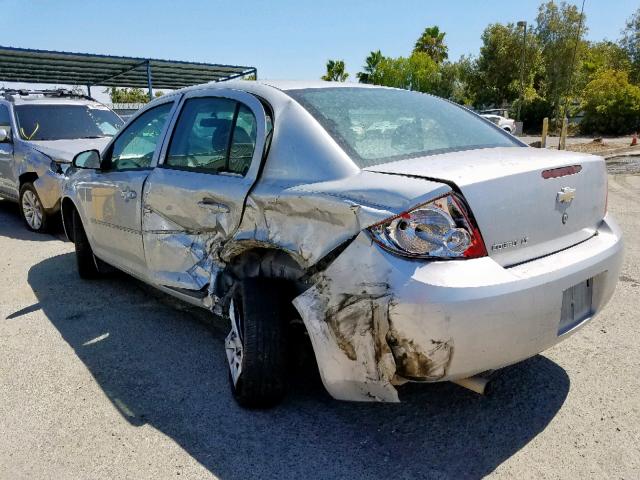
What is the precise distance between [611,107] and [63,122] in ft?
112

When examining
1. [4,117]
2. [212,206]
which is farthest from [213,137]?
[4,117]

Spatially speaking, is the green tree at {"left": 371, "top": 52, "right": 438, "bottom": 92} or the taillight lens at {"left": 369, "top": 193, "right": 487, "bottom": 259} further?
the green tree at {"left": 371, "top": 52, "right": 438, "bottom": 92}

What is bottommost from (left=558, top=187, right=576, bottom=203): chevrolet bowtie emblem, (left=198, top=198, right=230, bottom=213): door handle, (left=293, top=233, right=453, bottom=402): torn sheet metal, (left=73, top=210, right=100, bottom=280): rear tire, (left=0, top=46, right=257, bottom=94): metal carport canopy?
Answer: (left=73, top=210, right=100, bottom=280): rear tire

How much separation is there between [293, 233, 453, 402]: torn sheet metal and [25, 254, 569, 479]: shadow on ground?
331mm

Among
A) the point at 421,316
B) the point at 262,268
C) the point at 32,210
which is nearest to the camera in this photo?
the point at 421,316

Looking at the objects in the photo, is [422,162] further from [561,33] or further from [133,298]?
[561,33]

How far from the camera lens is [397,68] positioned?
5097 centimetres

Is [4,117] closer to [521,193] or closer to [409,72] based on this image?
[521,193]

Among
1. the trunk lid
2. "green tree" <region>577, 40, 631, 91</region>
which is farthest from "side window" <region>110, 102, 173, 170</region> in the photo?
"green tree" <region>577, 40, 631, 91</region>

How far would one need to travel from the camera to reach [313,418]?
2.78 m

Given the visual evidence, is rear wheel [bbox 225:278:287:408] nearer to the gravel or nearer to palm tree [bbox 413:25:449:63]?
the gravel

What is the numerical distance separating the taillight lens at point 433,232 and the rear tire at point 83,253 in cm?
371

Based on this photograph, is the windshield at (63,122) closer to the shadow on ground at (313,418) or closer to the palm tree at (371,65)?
the shadow on ground at (313,418)

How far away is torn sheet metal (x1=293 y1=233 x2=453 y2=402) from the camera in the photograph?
212 cm
